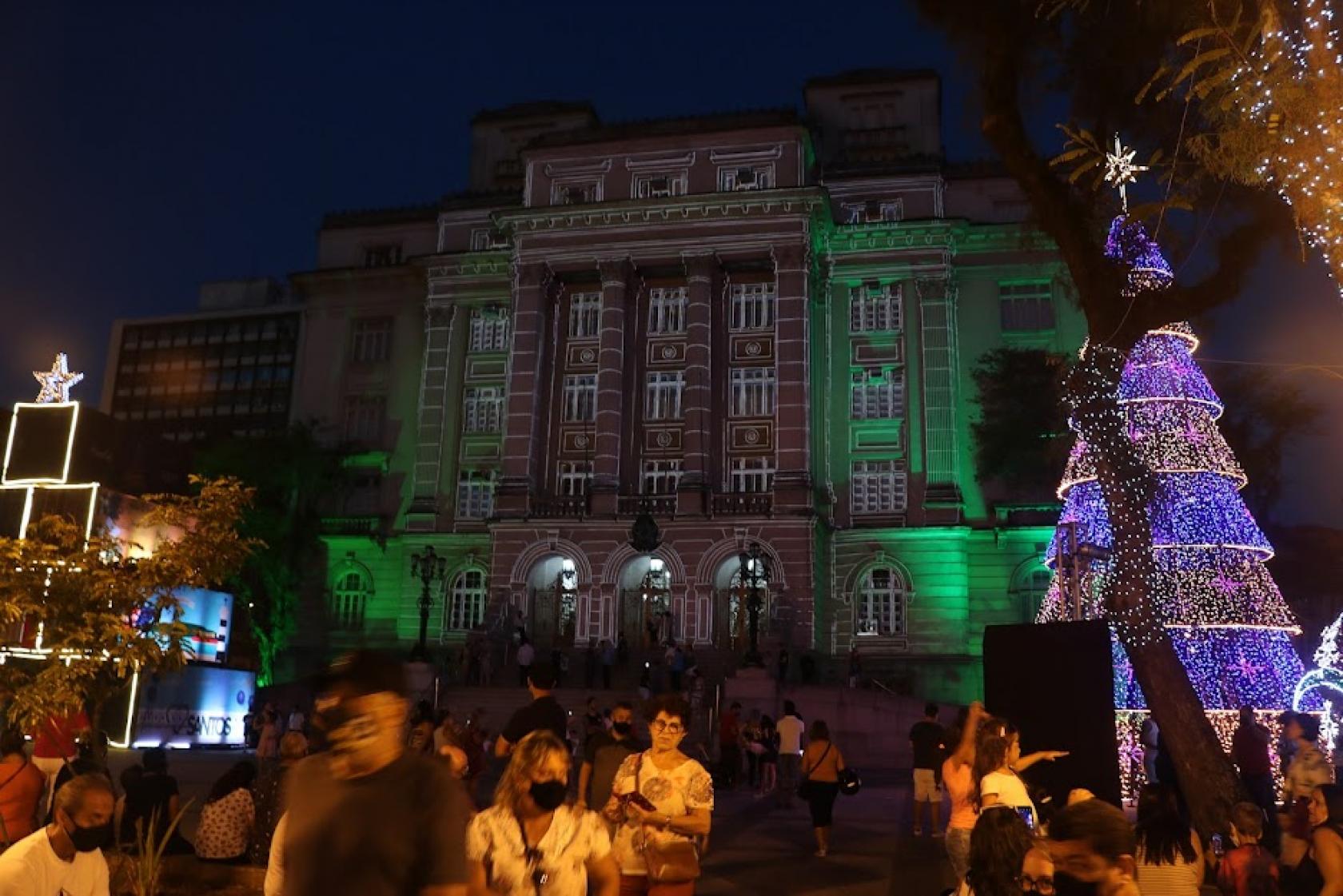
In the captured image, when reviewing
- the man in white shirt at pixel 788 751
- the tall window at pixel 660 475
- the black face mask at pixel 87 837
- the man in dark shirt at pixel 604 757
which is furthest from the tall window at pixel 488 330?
the black face mask at pixel 87 837

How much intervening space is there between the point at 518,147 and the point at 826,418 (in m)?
17.8

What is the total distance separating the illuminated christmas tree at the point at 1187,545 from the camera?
14.4 metres

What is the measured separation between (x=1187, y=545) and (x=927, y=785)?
5.08 meters

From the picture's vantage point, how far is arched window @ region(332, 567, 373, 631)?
39.1 metres

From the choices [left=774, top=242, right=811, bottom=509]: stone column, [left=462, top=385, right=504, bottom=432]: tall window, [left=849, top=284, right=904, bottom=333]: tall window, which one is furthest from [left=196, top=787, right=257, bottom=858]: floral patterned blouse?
[left=849, top=284, right=904, bottom=333]: tall window

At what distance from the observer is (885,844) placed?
43.9 feet

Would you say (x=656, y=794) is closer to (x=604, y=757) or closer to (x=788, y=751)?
(x=604, y=757)

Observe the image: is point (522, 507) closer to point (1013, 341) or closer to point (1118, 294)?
point (1013, 341)

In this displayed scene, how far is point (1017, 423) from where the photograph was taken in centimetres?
3438

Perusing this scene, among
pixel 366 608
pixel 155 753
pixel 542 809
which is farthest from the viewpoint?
pixel 366 608

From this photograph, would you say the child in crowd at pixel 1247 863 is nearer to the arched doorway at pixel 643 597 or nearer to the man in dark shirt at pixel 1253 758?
the man in dark shirt at pixel 1253 758

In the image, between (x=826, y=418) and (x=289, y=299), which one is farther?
(x=289, y=299)

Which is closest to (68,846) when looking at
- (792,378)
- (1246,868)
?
(1246,868)

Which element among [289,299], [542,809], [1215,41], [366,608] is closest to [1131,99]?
[1215,41]
